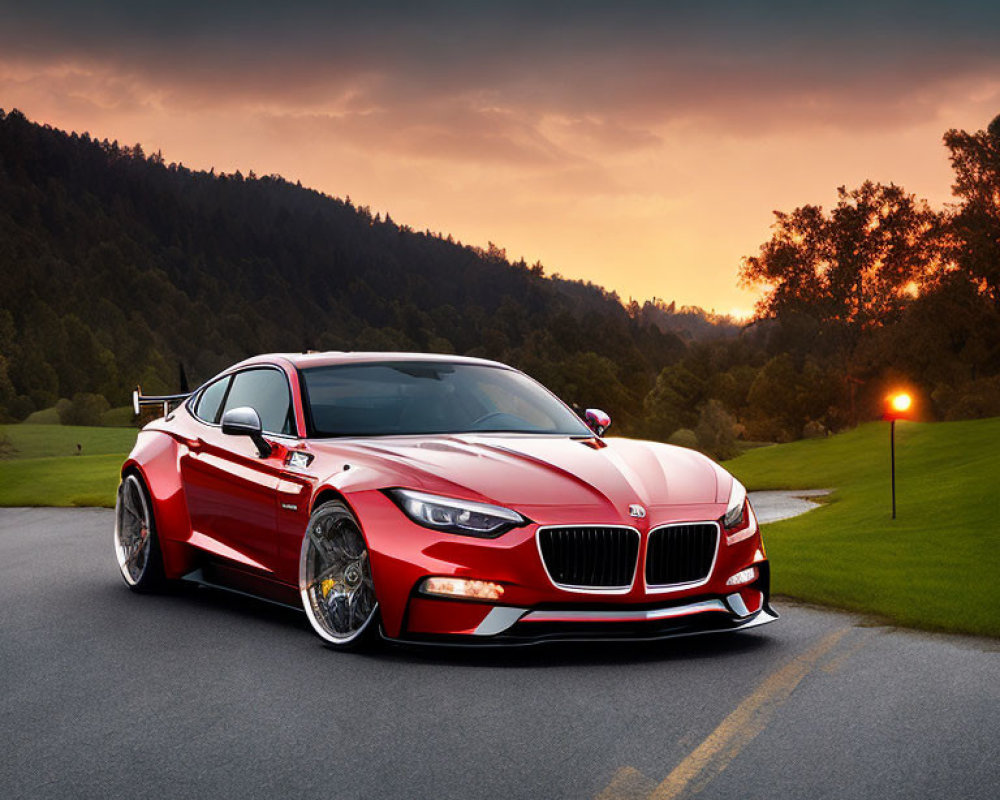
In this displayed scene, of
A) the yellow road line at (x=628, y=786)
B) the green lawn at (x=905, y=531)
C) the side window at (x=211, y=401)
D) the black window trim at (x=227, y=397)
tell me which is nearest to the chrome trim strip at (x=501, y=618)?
the yellow road line at (x=628, y=786)

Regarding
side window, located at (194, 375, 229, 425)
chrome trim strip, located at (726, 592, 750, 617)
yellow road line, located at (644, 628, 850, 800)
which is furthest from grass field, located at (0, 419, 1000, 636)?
side window, located at (194, 375, 229, 425)

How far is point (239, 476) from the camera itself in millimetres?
7941

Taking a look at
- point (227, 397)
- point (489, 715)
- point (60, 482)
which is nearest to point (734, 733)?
point (489, 715)

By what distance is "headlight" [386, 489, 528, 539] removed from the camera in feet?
20.6

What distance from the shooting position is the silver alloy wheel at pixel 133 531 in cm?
912

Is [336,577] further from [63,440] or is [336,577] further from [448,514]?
[63,440]

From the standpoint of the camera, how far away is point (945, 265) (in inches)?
2410

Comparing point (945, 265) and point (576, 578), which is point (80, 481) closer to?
point (576, 578)

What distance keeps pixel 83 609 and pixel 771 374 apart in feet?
280

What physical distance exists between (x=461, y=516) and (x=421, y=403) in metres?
1.87

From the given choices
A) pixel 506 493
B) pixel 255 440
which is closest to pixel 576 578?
pixel 506 493

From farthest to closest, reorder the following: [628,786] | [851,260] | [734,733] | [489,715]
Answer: [851,260] < [489,715] < [734,733] < [628,786]

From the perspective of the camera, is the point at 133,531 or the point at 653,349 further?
the point at 653,349

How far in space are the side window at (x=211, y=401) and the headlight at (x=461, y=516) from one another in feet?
9.69
